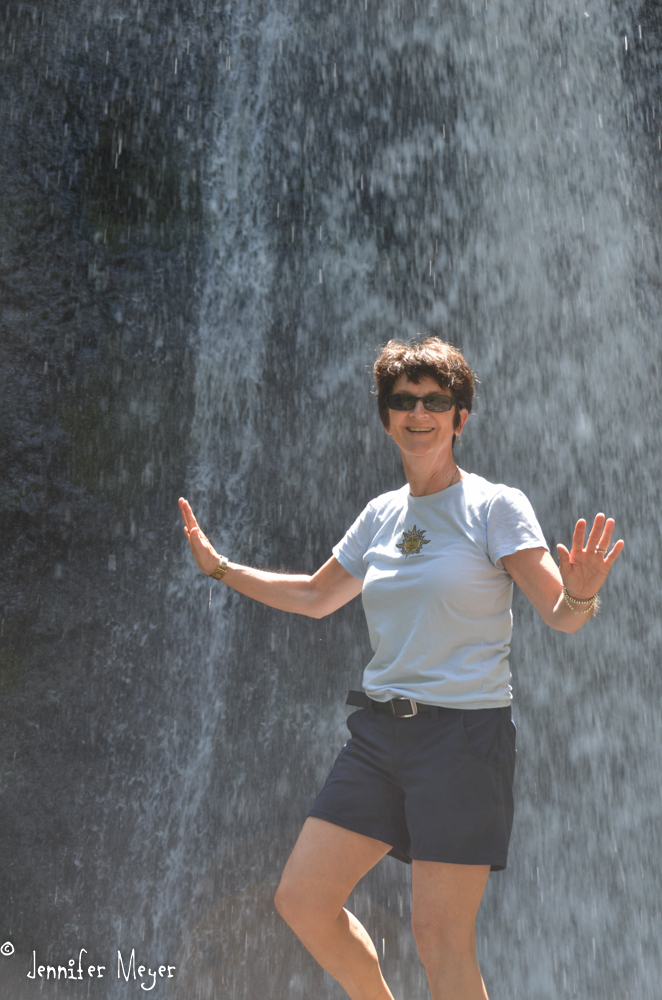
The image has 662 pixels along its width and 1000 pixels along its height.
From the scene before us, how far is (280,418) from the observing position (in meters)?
5.00

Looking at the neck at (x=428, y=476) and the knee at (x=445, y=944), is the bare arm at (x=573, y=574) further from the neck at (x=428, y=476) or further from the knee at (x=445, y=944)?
the knee at (x=445, y=944)

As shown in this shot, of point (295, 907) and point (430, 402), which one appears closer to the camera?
point (295, 907)

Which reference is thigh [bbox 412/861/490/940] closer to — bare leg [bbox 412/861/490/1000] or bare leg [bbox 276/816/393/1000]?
bare leg [bbox 412/861/490/1000]

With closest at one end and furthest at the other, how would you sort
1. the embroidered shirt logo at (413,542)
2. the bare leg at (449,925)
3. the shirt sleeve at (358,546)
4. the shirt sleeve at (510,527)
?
the bare leg at (449,925), the shirt sleeve at (510,527), the embroidered shirt logo at (413,542), the shirt sleeve at (358,546)

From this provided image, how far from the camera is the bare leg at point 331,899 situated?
7.12 feet

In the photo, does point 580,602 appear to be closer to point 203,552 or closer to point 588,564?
point 588,564

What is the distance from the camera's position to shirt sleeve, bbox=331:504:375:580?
2553 millimetres

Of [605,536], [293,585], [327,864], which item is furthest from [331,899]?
[605,536]

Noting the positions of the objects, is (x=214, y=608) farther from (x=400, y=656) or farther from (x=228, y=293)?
(x=400, y=656)

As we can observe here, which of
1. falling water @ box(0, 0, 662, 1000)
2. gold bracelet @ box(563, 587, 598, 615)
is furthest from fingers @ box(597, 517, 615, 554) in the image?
falling water @ box(0, 0, 662, 1000)

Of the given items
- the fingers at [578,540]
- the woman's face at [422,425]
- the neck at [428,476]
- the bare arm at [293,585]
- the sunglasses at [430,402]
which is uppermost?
the sunglasses at [430,402]

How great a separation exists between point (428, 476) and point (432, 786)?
803mm

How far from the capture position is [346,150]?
546 centimetres

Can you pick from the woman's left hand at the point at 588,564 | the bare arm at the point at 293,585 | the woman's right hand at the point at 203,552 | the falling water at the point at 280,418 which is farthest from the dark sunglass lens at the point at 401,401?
the falling water at the point at 280,418
